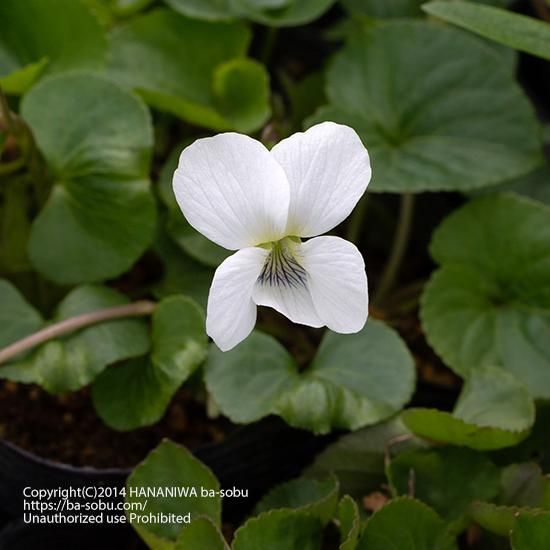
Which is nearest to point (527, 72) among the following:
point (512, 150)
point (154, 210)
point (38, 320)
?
point (512, 150)

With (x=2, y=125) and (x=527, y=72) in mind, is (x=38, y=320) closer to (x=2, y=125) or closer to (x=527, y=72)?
(x=2, y=125)

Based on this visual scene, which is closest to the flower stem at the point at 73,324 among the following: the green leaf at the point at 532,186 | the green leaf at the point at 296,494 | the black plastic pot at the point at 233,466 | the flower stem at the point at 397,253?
the black plastic pot at the point at 233,466

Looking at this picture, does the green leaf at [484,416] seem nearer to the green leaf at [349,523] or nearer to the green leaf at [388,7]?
the green leaf at [349,523]

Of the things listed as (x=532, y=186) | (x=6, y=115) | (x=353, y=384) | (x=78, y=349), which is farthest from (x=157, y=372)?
(x=532, y=186)

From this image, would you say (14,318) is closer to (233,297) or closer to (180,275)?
(180,275)

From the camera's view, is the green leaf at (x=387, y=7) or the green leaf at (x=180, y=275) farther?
the green leaf at (x=387, y=7)
